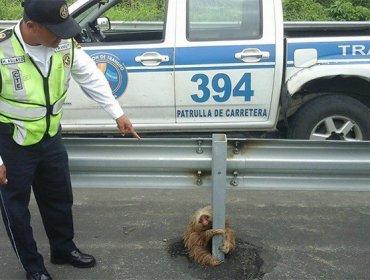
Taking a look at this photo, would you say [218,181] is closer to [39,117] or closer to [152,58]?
[39,117]

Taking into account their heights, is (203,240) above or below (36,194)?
below

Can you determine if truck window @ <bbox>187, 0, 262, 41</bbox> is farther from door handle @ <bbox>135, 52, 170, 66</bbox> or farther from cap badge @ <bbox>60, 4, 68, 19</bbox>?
cap badge @ <bbox>60, 4, 68, 19</bbox>

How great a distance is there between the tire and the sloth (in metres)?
2.03

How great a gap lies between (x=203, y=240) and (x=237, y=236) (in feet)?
1.68

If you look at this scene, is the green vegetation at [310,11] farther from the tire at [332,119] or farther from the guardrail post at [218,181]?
the guardrail post at [218,181]

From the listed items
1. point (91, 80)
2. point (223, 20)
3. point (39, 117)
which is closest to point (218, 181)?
point (91, 80)

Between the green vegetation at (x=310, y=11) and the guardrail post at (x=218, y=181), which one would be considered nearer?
the guardrail post at (x=218, y=181)

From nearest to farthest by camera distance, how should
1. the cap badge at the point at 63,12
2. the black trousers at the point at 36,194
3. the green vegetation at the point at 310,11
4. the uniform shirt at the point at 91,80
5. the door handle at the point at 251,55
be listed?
the cap badge at the point at 63,12 < the black trousers at the point at 36,194 < the uniform shirt at the point at 91,80 < the door handle at the point at 251,55 < the green vegetation at the point at 310,11

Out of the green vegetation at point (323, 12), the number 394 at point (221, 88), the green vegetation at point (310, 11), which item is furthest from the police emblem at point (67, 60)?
the green vegetation at point (323, 12)

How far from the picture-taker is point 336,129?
17.0 ft

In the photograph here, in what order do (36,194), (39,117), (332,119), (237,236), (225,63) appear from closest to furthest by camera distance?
(39,117), (36,194), (237,236), (225,63), (332,119)

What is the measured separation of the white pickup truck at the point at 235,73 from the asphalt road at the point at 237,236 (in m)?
0.83

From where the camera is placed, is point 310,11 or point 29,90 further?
point 310,11

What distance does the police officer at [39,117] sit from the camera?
2816mm
